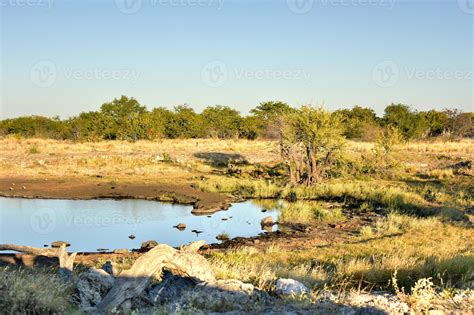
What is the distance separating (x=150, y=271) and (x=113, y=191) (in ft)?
63.2

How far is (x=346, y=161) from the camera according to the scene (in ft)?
91.9

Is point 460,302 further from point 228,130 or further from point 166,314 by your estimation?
point 228,130

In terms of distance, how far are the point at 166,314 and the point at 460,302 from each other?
3605mm

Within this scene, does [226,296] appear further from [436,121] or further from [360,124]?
[436,121]

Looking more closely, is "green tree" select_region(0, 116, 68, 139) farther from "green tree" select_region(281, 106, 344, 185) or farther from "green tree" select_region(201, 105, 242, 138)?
"green tree" select_region(281, 106, 344, 185)

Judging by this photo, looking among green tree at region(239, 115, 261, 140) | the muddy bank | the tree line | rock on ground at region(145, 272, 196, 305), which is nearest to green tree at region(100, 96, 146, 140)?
the tree line

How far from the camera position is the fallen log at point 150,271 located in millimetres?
5780

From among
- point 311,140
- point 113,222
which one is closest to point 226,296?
point 113,222

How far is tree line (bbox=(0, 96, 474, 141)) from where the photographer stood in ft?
192

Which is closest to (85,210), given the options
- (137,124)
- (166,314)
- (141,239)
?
(141,239)

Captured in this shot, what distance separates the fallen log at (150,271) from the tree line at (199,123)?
164 ft

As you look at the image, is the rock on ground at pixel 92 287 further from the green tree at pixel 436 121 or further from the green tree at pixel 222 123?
the green tree at pixel 436 121

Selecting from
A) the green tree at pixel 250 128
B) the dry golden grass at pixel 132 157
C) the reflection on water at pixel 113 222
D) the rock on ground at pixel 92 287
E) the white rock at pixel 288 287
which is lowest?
the reflection on water at pixel 113 222

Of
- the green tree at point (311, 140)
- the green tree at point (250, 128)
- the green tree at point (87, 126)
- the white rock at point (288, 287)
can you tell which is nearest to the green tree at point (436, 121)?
the green tree at point (250, 128)
